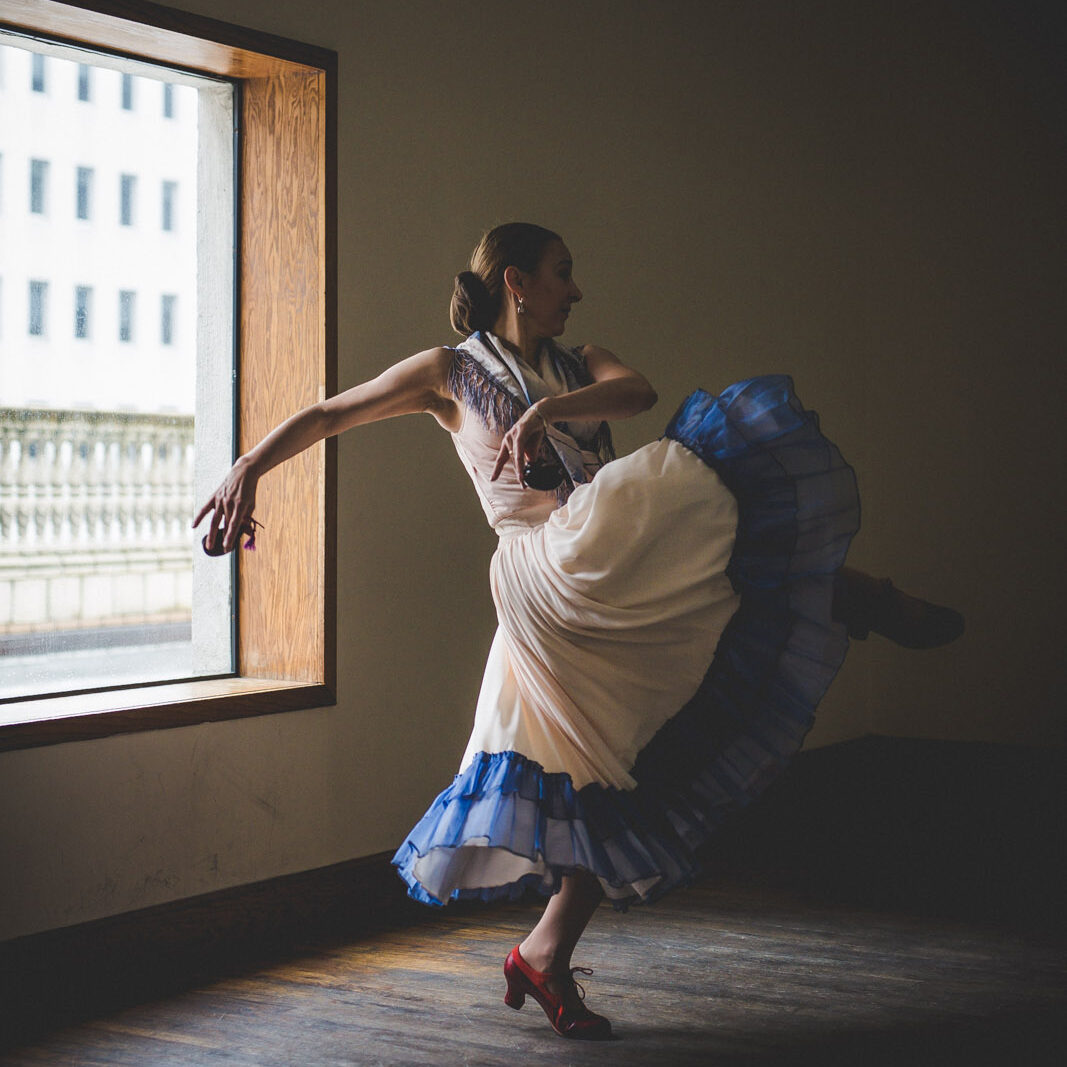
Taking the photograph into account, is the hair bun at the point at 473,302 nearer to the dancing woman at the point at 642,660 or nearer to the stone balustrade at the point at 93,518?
the dancing woman at the point at 642,660

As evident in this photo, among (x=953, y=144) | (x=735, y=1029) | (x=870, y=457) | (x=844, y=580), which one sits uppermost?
(x=953, y=144)

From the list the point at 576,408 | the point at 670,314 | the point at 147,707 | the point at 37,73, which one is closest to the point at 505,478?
the point at 576,408

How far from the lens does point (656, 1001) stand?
2453 mm

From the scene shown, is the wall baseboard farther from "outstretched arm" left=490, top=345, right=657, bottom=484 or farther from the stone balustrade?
"outstretched arm" left=490, top=345, right=657, bottom=484

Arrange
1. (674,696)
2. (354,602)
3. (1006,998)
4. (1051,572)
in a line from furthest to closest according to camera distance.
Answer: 1. (1051,572)
2. (354,602)
3. (1006,998)
4. (674,696)

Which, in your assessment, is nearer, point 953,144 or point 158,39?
point 158,39

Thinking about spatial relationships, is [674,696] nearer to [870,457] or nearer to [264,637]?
[264,637]

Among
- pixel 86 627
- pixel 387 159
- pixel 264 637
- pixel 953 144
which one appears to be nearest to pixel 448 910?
pixel 264 637

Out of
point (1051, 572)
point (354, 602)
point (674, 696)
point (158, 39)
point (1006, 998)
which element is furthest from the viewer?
point (1051, 572)

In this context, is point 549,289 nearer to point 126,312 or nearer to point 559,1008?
point 126,312

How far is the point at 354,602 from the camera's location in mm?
2980

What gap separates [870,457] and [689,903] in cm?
217

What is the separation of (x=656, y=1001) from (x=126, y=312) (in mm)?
1737

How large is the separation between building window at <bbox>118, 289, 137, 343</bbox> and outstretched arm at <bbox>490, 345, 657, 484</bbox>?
932mm
